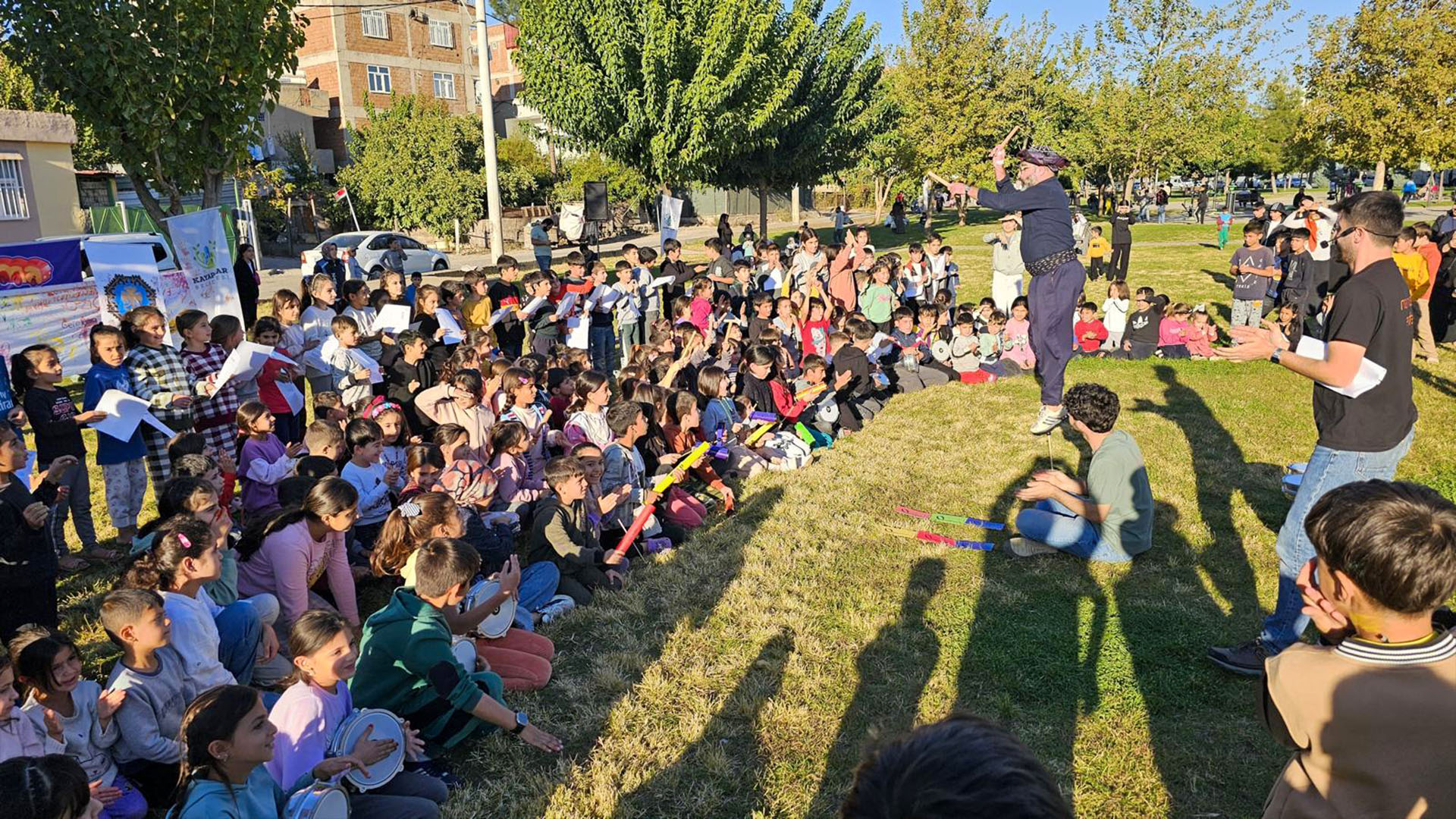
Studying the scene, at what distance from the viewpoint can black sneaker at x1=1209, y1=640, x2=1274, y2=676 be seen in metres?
4.52

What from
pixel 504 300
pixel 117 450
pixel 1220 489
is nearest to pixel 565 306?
pixel 504 300

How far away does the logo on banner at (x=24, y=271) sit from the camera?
432 inches

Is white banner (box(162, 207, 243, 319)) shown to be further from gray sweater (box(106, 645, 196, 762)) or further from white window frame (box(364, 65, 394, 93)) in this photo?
white window frame (box(364, 65, 394, 93))

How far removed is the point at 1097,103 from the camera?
122 ft

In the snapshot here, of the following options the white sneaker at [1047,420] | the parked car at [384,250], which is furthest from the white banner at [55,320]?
the parked car at [384,250]

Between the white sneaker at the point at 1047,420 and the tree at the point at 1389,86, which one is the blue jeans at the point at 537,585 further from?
the tree at the point at 1389,86

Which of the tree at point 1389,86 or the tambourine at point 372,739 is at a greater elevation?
the tree at point 1389,86

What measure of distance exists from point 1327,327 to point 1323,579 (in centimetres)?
235

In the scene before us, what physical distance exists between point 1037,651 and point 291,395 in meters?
6.33

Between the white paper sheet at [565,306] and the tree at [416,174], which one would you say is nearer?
the white paper sheet at [565,306]

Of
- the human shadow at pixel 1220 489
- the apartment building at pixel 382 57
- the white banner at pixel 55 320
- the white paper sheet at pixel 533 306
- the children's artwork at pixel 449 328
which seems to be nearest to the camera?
the human shadow at pixel 1220 489

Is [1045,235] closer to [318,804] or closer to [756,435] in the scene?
[756,435]

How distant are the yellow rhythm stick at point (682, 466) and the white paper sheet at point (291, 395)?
3.39 metres

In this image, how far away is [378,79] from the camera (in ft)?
147
